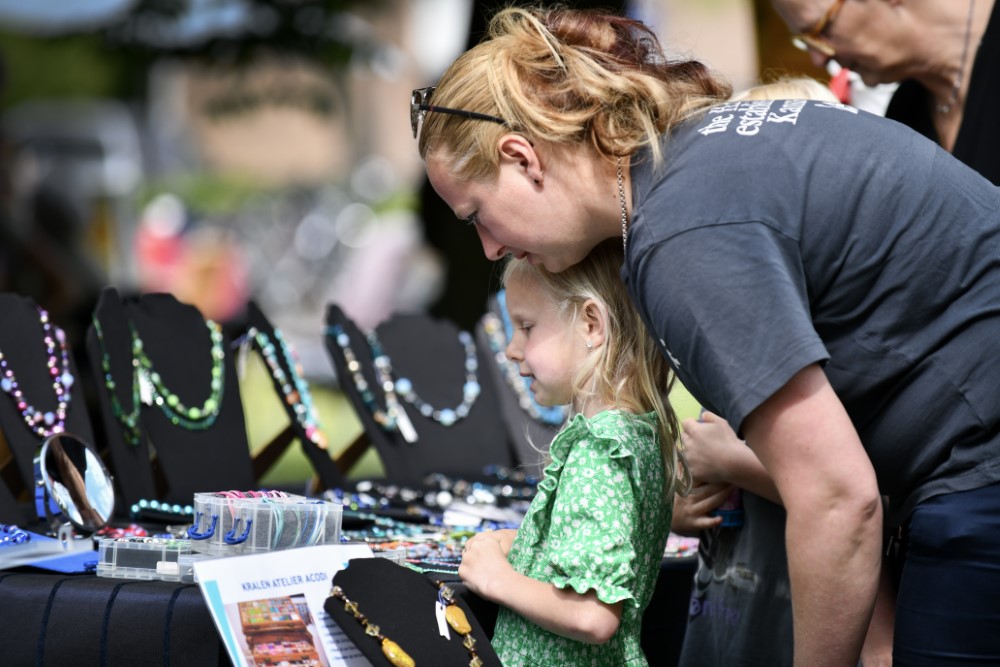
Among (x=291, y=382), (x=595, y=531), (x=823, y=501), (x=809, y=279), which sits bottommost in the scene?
(x=291, y=382)

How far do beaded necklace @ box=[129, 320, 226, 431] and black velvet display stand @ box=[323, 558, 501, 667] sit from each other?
112 centimetres

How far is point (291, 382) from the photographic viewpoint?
288 centimetres

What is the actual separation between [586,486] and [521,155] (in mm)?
426

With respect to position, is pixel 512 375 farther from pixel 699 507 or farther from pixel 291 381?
pixel 699 507

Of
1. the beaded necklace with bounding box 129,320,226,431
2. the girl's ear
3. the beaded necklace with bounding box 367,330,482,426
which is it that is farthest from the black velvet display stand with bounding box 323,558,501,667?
the beaded necklace with bounding box 367,330,482,426

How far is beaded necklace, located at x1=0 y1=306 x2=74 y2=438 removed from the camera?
229cm

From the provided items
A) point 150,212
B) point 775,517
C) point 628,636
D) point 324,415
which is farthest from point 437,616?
point 150,212

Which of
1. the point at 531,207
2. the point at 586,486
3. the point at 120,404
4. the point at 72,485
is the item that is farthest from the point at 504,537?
the point at 120,404

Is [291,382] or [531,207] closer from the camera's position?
[531,207]

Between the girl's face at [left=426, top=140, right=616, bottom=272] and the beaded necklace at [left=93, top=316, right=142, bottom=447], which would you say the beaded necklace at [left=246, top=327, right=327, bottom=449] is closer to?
the beaded necklace at [left=93, top=316, right=142, bottom=447]

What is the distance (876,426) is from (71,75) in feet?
33.6

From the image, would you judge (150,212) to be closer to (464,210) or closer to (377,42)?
(377,42)

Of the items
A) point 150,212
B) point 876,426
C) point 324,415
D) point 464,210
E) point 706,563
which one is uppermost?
point 464,210

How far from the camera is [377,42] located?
229 inches
